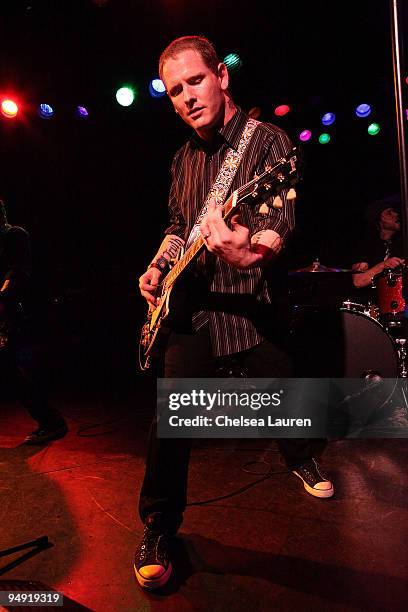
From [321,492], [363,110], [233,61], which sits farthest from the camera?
[363,110]

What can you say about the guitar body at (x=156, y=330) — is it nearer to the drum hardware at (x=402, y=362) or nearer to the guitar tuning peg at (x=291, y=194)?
the guitar tuning peg at (x=291, y=194)

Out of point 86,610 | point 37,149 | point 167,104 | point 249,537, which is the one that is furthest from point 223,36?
point 86,610

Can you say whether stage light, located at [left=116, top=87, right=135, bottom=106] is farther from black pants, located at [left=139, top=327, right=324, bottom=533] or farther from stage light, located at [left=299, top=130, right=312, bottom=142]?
black pants, located at [left=139, top=327, right=324, bottom=533]

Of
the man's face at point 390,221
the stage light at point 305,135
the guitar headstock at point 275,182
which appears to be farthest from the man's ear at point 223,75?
the stage light at point 305,135

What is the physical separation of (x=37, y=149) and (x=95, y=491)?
18.3 feet

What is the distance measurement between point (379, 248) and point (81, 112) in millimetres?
4495

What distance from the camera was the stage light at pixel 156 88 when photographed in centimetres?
563

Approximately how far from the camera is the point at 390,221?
4.90m

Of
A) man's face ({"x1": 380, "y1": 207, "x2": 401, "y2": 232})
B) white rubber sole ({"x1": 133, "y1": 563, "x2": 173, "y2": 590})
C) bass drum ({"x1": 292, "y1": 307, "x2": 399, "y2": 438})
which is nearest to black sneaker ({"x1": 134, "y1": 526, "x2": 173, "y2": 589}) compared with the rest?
white rubber sole ({"x1": 133, "y1": 563, "x2": 173, "y2": 590})

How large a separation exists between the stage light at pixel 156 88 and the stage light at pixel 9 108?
5.90 ft

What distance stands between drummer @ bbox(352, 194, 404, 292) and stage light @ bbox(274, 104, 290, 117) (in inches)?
79.4

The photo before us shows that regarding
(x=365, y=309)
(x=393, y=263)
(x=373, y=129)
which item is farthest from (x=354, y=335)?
(x=373, y=129)

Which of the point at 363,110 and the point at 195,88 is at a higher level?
the point at 363,110

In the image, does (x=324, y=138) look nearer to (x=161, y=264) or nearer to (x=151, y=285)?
(x=161, y=264)
